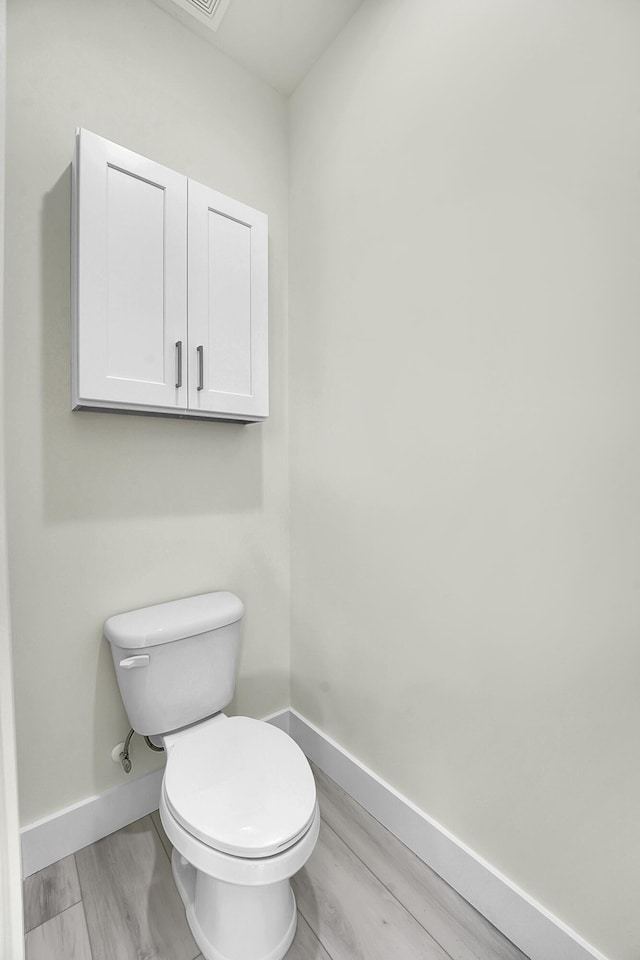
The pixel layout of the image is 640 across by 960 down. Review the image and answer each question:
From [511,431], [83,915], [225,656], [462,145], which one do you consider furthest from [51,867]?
[462,145]

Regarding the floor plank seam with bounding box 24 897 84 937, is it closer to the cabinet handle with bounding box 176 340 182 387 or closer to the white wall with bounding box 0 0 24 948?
the white wall with bounding box 0 0 24 948

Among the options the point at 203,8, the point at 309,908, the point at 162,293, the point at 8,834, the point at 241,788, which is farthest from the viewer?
the point at 203,8

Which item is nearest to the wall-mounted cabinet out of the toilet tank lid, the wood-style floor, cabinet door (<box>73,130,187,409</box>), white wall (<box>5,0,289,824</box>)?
cabinet door (<box>73,130,187,409</box>)

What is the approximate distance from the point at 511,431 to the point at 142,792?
1538 mm

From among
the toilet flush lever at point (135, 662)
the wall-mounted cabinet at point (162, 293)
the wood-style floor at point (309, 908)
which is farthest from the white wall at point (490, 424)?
the toilet flush lever at point (135, 662)

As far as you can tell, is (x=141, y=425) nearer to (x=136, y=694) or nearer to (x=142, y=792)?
(x=136, y=694)

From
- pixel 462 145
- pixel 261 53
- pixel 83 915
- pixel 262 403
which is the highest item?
pixel 261 53

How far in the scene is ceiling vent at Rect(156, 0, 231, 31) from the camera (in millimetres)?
1423

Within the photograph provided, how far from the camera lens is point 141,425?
4.68ft

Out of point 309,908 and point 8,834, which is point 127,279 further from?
point 309,908

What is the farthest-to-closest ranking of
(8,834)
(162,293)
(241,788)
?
(162,293) → (241,788) → (8,834)

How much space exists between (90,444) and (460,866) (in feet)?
5.01

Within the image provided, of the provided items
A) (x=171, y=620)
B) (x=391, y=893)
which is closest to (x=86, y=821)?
(x=171, y=620)

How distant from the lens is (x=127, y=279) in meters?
1.25
